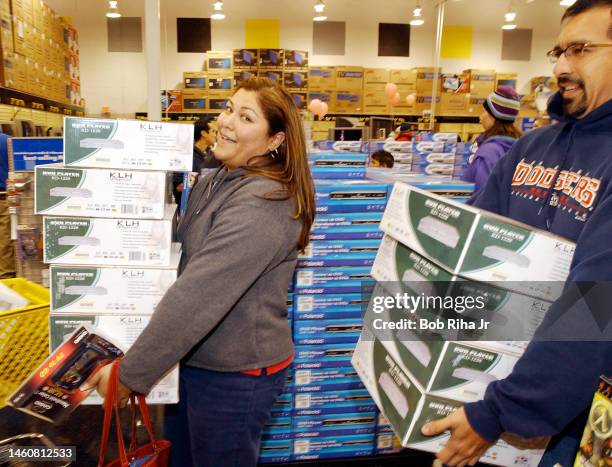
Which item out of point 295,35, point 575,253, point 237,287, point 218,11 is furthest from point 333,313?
point 295,35

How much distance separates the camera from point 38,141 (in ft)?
9.35

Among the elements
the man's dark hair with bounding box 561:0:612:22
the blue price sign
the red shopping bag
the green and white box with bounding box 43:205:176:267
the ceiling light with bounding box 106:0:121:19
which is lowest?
the red shopping bag

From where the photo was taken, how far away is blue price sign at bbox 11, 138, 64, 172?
9.04ft

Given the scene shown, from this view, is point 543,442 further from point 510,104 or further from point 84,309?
point 510,104

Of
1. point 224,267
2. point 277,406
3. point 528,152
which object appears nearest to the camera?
point 224,267

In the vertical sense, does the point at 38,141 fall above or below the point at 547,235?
above

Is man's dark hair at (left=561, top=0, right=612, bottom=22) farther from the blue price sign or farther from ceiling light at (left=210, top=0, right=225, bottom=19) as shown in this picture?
ceiling light at (left=210, top=0, right=225, bottom=19)

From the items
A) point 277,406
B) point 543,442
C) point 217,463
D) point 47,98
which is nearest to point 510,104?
point 277,406

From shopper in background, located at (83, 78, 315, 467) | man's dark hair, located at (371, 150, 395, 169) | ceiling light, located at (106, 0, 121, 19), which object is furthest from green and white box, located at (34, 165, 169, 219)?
ceiling light, located at (106, 0, 121, 19)

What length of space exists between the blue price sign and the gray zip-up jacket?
180 cm

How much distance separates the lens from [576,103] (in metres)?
1.20

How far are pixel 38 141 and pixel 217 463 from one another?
7.62ft

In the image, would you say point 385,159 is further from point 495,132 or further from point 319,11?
point 319,11

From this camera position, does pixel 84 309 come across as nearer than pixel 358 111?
Yes
